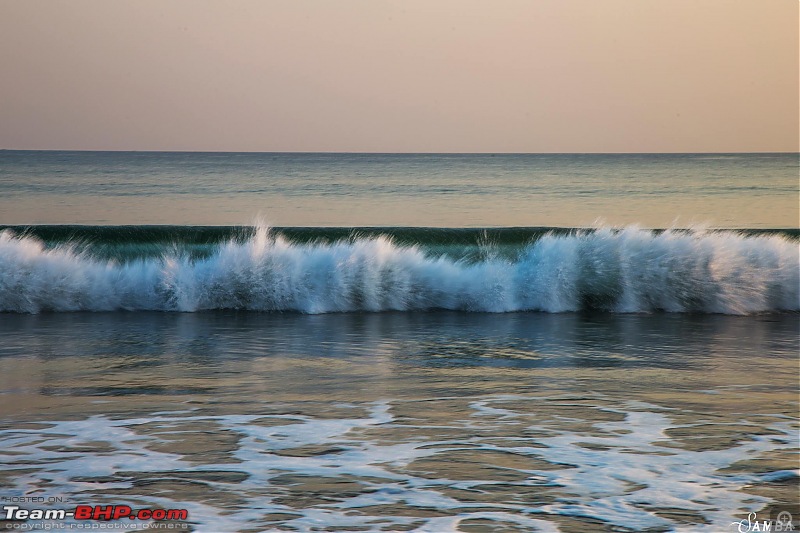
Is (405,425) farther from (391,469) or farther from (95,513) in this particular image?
(95,513)

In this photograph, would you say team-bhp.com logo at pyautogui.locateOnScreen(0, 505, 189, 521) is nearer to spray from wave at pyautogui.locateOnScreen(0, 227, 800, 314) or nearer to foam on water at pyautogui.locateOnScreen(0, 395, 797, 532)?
foam on water at pyautogui.locateOnScreen(0, 395, 797, 532)

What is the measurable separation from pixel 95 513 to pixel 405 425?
65.1 inches

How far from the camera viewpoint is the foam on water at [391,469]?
332 cm

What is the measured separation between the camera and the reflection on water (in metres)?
3.42

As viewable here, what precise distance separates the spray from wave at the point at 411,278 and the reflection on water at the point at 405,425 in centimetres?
112

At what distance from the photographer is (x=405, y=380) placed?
18.6 ft

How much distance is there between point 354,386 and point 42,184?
2322cm

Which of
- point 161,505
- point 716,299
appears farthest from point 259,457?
point 716,299

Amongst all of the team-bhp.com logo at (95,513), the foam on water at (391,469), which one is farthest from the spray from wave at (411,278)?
the team-bhp.com logo at (95,513)

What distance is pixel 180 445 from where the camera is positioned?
4.16m

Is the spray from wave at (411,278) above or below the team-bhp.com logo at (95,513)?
above

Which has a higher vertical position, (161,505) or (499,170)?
(499,170)

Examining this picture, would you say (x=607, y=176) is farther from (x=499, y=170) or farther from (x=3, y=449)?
(x=3, y=449)

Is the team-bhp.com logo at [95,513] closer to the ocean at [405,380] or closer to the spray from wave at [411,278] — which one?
the ocean at [405,380]
